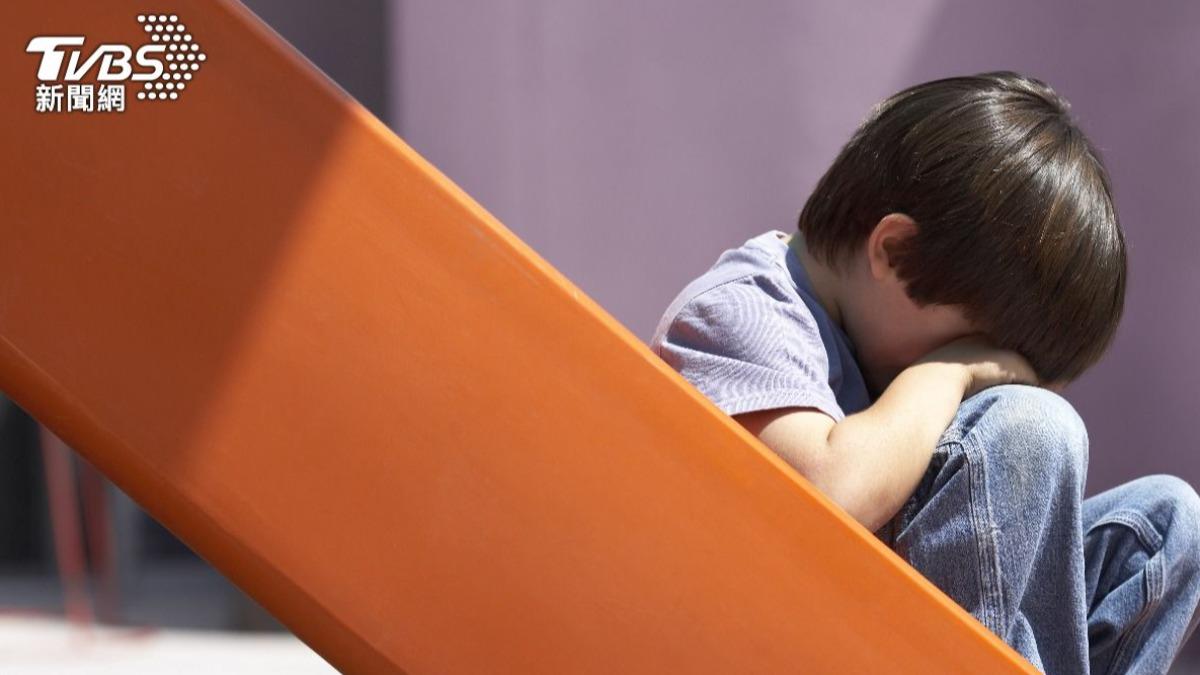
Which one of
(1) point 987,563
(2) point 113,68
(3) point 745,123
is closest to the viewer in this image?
(2) point 113,68

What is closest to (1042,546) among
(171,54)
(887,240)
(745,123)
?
(887,240)

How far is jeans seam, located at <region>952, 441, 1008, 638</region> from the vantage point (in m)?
0.90

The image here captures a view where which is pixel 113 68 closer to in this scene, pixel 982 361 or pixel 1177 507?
pixel 982 361

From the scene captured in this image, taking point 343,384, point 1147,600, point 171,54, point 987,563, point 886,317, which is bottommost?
point 1147,600

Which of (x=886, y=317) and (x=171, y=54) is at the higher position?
(x=171, y=54)

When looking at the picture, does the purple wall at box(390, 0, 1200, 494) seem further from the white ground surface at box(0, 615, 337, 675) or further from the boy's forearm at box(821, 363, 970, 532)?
the boy's forearm at box(821, 363, 970, 532)

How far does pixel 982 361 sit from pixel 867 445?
18cm

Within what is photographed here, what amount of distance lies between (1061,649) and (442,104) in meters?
2.01

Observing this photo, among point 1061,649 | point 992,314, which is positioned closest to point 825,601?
point 1061,649

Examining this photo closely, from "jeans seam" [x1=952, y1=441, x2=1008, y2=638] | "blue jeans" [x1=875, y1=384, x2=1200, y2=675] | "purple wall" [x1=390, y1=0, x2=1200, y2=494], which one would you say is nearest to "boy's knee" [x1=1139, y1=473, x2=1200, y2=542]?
"blue jeans" [x1=875, y1=384, x2=1200, y2=675]

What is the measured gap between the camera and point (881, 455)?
3.05ft

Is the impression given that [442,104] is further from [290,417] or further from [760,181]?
[290,417]

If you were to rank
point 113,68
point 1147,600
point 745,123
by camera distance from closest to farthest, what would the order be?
point 113,68 → point 1147,600 → point 745,123

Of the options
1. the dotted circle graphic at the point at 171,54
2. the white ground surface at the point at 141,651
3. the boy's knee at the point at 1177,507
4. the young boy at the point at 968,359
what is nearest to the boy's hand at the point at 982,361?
the young boy at the point at 968,359
